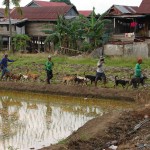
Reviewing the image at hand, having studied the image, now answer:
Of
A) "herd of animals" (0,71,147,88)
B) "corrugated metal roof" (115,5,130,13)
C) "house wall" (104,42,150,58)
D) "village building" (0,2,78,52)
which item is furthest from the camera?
"village building" (0,2,78,52)

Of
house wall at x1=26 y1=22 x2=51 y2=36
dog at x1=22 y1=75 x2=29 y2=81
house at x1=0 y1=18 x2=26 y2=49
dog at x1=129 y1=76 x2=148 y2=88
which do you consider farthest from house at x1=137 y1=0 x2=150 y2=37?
house at x1=0 y1=18 x2=26 y2=49

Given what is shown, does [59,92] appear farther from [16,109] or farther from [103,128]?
[103,128]

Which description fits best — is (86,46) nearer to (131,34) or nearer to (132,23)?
(131,34)

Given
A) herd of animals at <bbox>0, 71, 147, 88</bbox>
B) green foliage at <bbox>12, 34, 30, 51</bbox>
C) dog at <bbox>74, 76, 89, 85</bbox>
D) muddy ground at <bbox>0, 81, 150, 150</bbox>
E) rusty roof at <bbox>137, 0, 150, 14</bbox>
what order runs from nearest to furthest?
1. muddy ground at <bbox>0, 81, 150, 150</bbox>
2. herd of animals at <bbox>0, 71, 147, 88</bbox>
3. dog at <bbox>74, 76, 89, 85</bbox>
4. rusty roof at <bbox>137, 0, 150, 14</bbox>
5. green foliage at <bbox>12, 34, 30, 51</bbox>

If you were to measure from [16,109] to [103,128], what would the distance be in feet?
17.1

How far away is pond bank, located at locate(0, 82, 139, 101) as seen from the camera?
16156 millimetres

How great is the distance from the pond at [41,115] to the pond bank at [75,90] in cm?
25

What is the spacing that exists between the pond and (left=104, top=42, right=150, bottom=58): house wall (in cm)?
1050

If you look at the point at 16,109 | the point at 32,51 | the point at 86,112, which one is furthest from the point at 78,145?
the point at 32,51

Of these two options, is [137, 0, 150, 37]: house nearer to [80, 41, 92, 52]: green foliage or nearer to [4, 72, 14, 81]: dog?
[80, 41, 92, 52]: green foliage

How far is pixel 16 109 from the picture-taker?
1533cm

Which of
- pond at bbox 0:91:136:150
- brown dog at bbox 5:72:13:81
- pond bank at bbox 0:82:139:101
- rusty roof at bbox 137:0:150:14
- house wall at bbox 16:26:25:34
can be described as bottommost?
pond at bbox 0:91:136:150

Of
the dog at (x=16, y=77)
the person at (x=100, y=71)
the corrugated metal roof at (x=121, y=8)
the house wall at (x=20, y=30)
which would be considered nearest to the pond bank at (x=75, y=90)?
the dog at (x=16, y=77)

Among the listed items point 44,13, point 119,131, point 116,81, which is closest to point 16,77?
point 116,81
